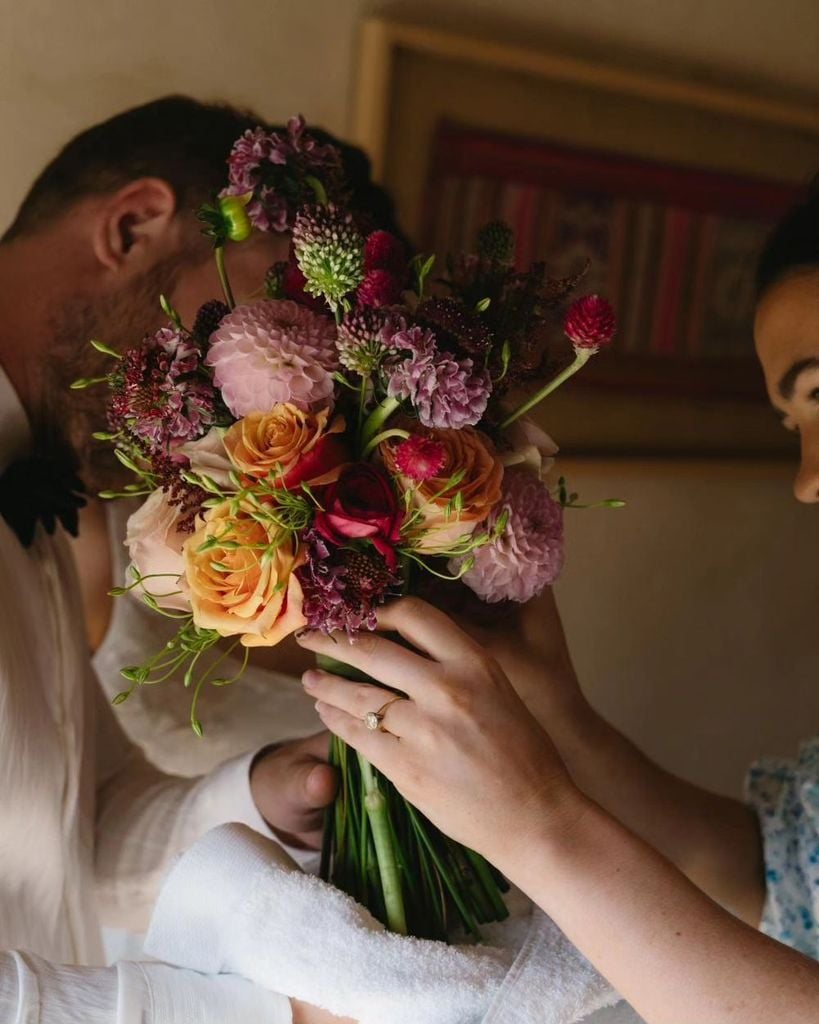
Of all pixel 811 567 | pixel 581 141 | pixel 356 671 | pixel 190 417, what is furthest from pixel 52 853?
pixel 811 567

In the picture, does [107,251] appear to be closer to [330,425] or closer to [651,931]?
[330,425]

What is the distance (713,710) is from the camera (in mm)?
1785

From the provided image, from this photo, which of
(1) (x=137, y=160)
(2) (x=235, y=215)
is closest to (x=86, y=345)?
(1) (x=137, y=160)

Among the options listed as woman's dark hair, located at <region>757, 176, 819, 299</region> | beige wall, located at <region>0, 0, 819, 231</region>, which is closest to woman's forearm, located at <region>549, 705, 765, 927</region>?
woman's dark hair, located at <region>757, 176, 819, 299</region>

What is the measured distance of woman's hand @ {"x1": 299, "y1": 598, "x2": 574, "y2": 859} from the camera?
78 centimetres

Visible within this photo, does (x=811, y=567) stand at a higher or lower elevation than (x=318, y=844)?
higher

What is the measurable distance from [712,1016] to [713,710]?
3.55 ft

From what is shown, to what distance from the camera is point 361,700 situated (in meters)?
0.83

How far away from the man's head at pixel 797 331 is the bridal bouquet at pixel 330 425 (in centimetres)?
38

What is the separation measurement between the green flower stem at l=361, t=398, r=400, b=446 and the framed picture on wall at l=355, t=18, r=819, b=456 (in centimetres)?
61

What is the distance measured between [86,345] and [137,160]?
0.21m

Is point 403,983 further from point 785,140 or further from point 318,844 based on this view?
point 785,140

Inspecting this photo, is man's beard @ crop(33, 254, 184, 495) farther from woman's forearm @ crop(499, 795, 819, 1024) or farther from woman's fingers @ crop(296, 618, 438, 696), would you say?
woman's forearm @ crop(499, 795, 819, 1024)

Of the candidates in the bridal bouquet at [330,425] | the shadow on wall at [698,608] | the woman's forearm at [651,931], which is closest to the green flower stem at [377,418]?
the bridal bouquet at [330,425]
